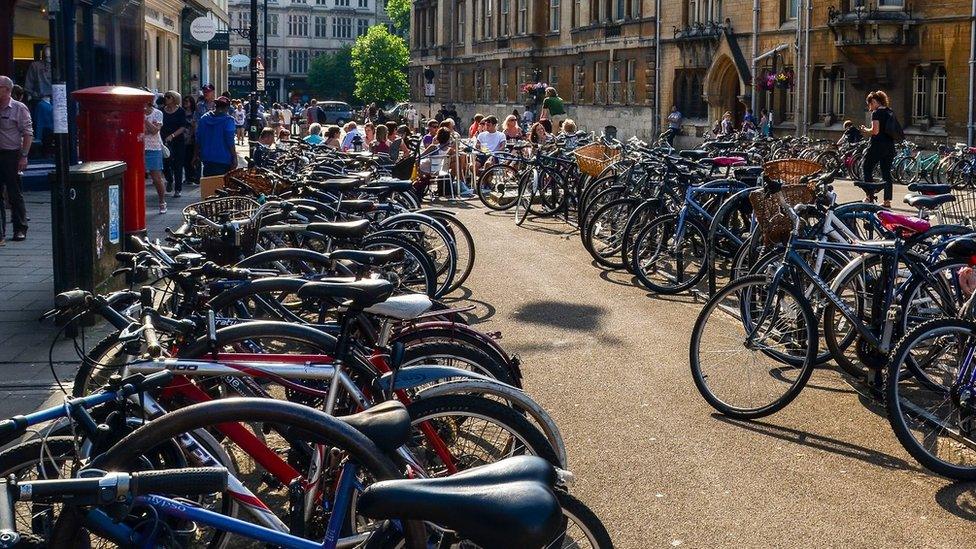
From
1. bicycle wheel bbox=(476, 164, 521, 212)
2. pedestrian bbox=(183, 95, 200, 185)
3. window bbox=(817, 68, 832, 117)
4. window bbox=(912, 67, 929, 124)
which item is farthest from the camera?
window bbox=(817, 68, 832, 117)

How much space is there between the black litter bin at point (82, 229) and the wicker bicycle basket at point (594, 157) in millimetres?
7232

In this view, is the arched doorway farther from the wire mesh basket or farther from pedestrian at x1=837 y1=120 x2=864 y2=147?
the wire mesh basket

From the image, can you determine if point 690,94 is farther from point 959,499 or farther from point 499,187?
point 959,499

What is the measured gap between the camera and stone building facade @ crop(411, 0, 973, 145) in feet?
112

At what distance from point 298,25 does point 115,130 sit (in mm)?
109675

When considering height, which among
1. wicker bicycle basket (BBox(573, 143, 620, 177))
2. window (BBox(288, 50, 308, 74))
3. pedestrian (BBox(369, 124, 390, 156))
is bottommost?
wicker bicycle basket (BBox(573, 143, 620, 177))

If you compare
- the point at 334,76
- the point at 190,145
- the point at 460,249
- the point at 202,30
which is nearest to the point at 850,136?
the point at 202,30

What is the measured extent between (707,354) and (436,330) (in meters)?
2.17

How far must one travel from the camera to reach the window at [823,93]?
3869 cm

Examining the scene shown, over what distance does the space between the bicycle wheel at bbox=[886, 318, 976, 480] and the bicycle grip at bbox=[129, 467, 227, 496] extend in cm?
389

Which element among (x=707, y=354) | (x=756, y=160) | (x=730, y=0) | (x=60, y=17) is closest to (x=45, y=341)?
(x=60, y=17)

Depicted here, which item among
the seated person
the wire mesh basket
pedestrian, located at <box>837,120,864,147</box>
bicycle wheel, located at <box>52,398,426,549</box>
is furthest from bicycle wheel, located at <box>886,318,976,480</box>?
pedestrian, located at <box>837,120,864,147</box>

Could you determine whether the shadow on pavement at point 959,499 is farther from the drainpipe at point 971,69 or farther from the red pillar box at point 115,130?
the drainpipe at point 971,69

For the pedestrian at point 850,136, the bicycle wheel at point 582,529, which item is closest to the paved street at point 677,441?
the bicycle wheel at point 582,529
